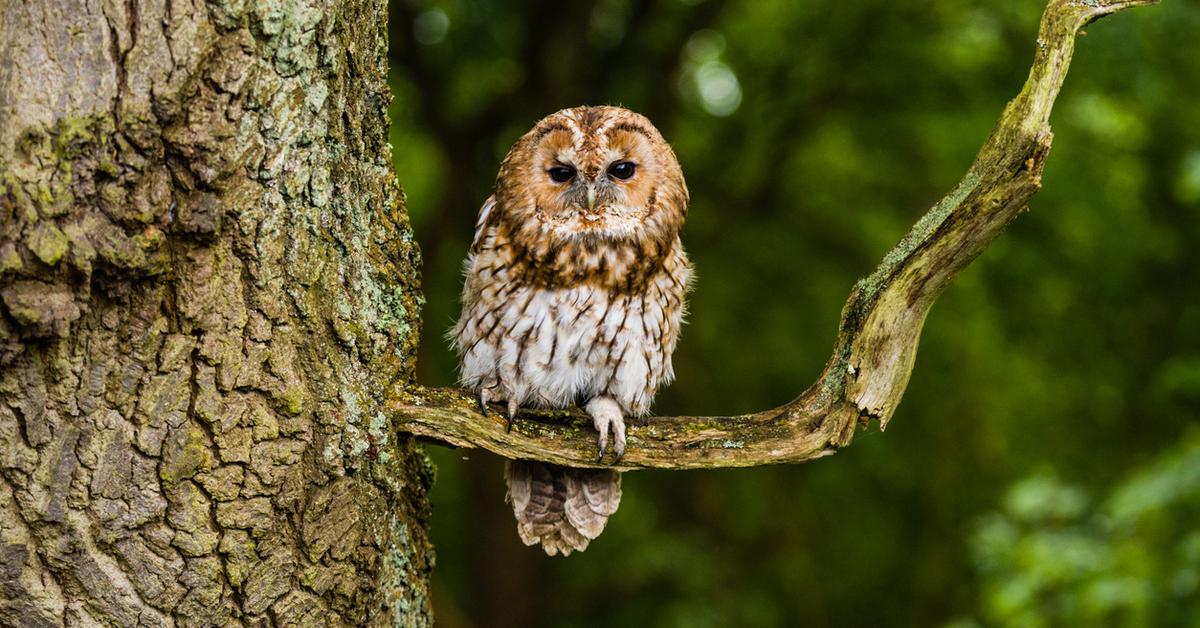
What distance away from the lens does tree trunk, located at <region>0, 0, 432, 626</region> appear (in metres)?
1.56

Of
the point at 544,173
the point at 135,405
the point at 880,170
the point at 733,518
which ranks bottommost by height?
the point at 135,405

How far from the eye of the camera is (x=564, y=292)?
2537mm

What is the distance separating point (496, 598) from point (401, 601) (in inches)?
181

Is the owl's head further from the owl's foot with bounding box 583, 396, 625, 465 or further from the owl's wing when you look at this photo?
the owl's foot with bounding box 583, 396, 625, 465

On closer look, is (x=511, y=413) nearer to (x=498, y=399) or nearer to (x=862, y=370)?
(x=498, y=399)

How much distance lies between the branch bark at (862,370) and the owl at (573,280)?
1.36 ft

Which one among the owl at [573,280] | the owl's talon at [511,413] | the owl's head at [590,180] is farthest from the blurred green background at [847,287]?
the owl's talon at [511,413]

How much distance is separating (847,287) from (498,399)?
6.25m

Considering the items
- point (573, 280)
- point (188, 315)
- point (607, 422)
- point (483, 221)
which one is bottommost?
point (188, 315)

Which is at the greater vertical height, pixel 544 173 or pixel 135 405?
pixel 544 173

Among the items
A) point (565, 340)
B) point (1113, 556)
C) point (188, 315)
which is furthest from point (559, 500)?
point (1113, 556)

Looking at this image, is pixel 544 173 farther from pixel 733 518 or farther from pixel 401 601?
pixel 733 518

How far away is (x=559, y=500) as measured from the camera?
260cm

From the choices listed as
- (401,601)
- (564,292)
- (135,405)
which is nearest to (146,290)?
(135,405)
